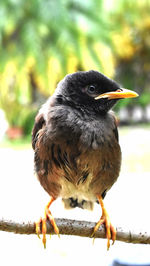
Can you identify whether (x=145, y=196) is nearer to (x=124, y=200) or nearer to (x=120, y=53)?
(x=124, y=200)

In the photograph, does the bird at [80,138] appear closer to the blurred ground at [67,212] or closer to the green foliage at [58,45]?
the blurred ground at [67,212]

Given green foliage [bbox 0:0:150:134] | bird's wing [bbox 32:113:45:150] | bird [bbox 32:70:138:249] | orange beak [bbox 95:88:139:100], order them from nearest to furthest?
orange beak [bbox 95:88:139:100]
bird [bbox 32:70:138:249]
bird's wing [bbox 32:113:45:150]
green foliage [bbox 0:0:150:134]

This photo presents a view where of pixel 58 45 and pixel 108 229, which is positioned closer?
pixel 108 229

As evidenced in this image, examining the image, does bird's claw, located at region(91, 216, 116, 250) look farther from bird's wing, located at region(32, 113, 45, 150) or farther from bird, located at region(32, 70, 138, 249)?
bird's wing, located at region(32, 113, 45, 150)

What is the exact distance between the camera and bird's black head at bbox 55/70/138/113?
955 mm

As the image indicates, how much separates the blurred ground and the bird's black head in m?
0.32

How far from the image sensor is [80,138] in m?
1.00

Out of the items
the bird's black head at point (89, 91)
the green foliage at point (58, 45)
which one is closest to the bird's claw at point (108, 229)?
the bird's black head at point (89, 91)

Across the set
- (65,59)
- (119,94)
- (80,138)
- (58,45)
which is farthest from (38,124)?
(58,45)

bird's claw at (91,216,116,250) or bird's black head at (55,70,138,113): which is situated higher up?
bird's black head at (55,70,138,113)

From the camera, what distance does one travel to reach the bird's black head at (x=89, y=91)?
955mm

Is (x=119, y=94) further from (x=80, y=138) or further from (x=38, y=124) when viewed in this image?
(x=38, y=124)

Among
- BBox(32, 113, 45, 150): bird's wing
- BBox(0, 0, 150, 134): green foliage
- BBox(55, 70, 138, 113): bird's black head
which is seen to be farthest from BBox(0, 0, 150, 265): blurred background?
BBox(55, 70, 138, 113): bird's black head

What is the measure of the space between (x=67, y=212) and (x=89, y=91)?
4.61ft
